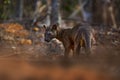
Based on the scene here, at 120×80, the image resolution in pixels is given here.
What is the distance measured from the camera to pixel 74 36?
35.4 ft

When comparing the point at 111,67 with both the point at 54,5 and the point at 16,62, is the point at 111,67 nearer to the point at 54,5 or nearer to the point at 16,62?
the point at 16,62

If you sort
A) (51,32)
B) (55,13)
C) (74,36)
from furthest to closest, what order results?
1. (55,13)
2. (51,32)
3. (74,36)

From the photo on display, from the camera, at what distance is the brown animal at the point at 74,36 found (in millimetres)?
10172

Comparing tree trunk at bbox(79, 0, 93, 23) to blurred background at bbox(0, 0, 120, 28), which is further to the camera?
tree trunk at bbox(79, 0, 93, 23)

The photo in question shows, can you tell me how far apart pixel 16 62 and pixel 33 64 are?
8.3 inches

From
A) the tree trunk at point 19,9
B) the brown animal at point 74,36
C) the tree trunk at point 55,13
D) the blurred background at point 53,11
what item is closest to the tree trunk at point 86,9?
the blurred background at point 53,11

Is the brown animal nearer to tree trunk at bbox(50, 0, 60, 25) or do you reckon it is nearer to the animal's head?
the animal's head

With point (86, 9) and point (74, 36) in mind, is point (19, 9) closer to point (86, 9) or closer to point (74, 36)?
point (86, 9)

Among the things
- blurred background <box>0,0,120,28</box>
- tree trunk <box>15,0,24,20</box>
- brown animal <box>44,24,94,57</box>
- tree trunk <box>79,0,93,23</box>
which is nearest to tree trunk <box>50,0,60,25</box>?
blurred background <box>0,0,120,28</box>

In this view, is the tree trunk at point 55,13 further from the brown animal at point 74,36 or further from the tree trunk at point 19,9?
the tree trunk at point 19,9

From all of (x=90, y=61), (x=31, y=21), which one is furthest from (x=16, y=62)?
(x=31, y=21)

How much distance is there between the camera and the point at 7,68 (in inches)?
165

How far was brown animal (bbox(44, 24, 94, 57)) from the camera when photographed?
1017 centimetres

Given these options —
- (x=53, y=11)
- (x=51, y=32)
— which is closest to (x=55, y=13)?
(x=53, y=11)
